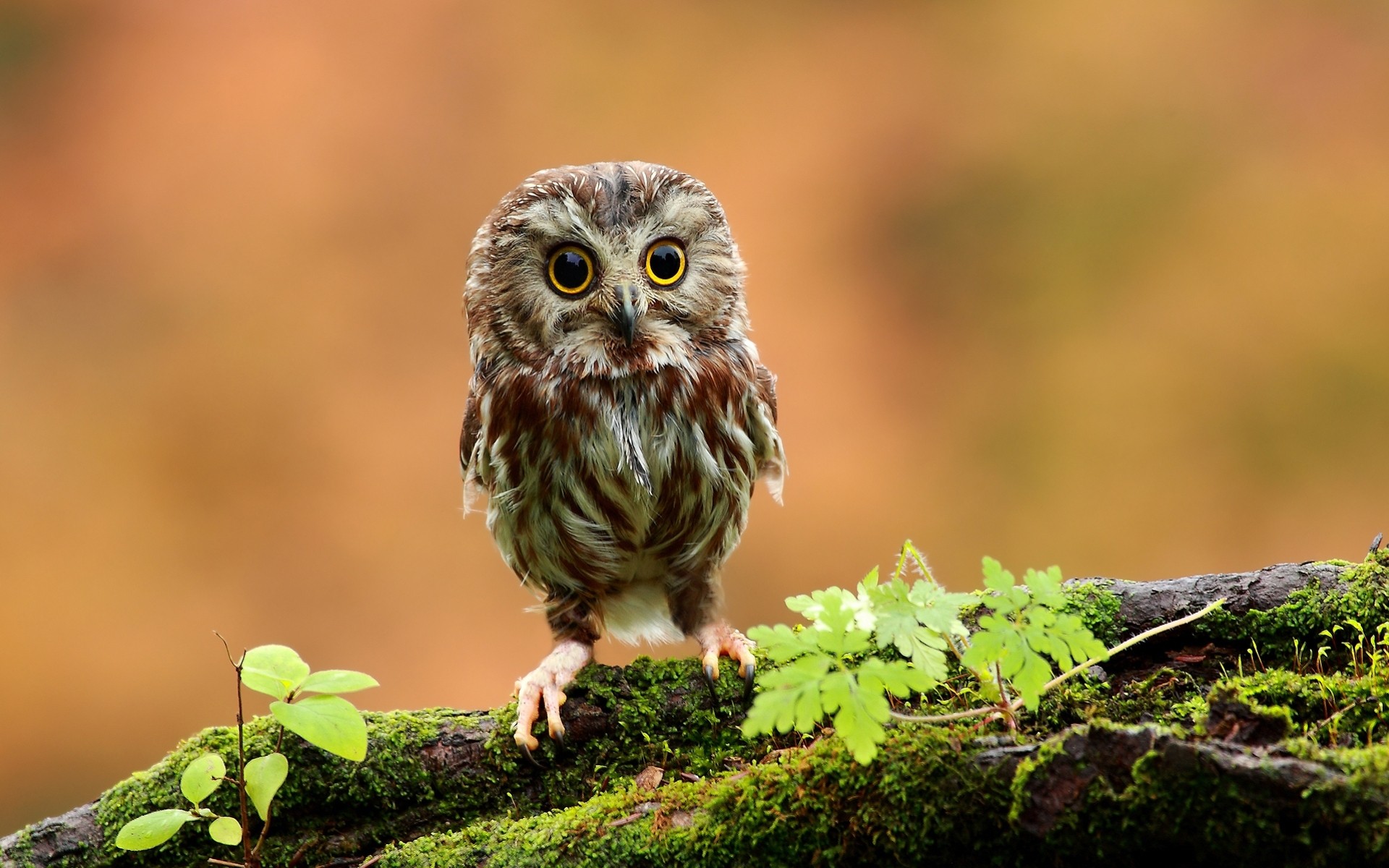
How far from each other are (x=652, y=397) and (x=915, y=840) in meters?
1.25

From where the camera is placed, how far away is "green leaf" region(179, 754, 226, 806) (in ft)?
5.34

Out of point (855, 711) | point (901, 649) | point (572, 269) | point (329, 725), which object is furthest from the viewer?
point (572, 269)

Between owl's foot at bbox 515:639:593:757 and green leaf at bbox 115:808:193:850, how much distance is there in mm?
614

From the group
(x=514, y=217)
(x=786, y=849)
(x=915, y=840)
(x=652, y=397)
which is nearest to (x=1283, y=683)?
(x=915, y=840)

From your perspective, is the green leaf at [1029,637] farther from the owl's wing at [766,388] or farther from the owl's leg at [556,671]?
the owl's wing at [766,388]

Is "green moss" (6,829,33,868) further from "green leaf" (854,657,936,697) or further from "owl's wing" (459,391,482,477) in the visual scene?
"green leaf" (854,657,936,697)

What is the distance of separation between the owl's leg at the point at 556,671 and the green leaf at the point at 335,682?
47 centimetres

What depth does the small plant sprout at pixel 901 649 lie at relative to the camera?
1.23 m

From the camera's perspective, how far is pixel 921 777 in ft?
4.32

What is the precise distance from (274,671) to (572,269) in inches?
43.3

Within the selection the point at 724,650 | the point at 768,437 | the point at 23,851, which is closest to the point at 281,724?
the point at 23,851

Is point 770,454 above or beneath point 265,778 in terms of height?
above

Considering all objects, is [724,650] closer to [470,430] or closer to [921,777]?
[470,430]

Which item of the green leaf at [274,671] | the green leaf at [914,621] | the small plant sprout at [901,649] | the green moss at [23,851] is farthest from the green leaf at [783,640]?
the green moss at [23,851]
